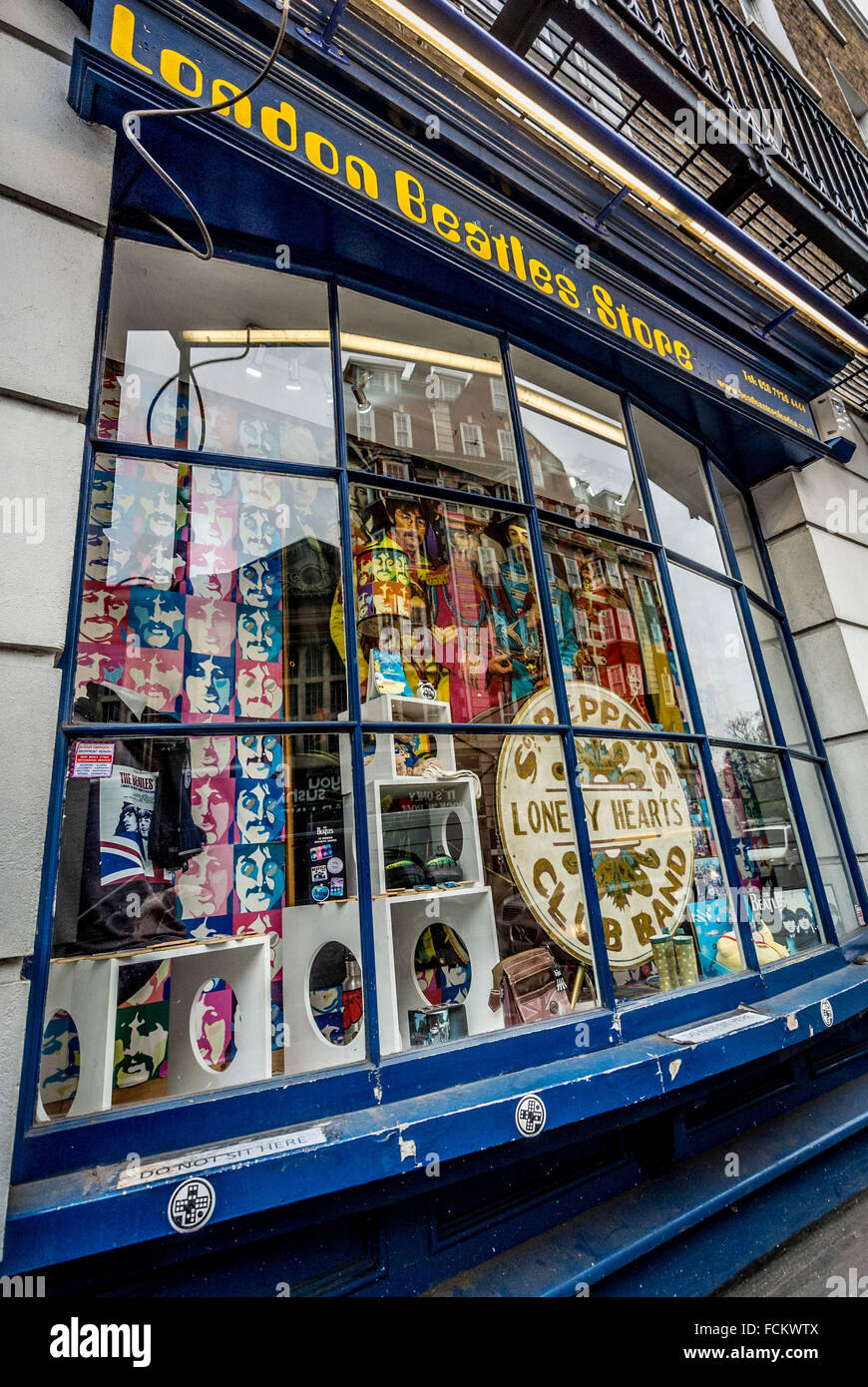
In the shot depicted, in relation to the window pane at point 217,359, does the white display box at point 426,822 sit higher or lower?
lower

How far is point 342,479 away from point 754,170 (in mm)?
3218

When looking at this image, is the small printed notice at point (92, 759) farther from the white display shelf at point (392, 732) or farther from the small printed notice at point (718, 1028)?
the small printed notice at point (718, 1028)

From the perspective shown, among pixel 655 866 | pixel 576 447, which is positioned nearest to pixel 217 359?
pixel 576 447

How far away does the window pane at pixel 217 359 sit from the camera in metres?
2.16

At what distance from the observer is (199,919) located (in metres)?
2.12

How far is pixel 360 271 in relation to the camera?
7.82 feet

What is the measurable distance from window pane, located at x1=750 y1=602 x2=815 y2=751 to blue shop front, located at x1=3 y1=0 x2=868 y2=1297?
340 mm

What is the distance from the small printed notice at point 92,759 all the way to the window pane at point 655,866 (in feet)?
5.38

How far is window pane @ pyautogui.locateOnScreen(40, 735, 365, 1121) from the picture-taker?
5.13 ft

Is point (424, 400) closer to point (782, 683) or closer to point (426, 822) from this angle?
point (426, 822)

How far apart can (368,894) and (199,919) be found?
0.79 meters

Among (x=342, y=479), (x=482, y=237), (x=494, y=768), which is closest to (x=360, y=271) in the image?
(x=482, y=237)

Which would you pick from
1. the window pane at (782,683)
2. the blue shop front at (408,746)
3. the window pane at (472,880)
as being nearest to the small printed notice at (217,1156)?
the blue shop front at (408,746)
